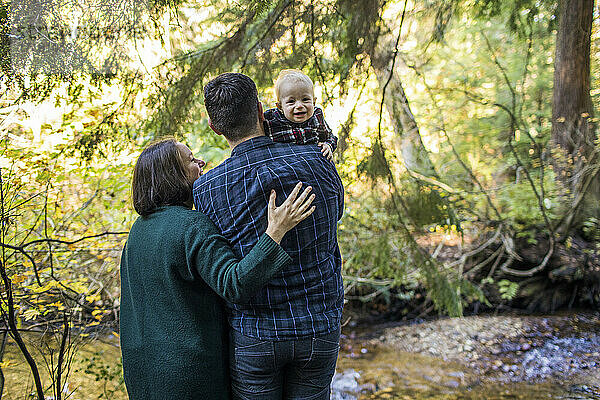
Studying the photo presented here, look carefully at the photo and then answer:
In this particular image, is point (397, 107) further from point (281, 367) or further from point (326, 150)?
point (281, 367)

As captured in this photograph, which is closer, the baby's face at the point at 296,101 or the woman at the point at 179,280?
the woman at the point at 179,280

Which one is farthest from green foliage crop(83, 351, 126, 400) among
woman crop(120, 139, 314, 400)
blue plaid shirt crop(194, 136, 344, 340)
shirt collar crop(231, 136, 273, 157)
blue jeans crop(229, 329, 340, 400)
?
shirt collar crop(231, 136, 273, 157)

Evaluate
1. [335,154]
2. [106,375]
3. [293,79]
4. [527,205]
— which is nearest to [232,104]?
[293,79]

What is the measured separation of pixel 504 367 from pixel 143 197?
13.1 feet

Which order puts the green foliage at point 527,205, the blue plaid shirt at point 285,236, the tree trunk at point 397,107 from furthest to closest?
1. the green foliage at point 527,205
2. the tree trunk at point 397,107
3. the blue plaid shirt at point 285,236

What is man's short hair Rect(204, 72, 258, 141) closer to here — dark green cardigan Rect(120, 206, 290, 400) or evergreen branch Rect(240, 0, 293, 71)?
dark green cardigan Rect(120, 206, 290, 400)

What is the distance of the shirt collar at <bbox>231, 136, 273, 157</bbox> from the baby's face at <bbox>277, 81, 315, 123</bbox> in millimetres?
279

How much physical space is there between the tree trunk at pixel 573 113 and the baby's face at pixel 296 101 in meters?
4.07

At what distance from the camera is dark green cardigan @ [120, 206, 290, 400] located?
1338mm

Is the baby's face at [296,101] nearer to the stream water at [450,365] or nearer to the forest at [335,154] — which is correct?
the forest at [335,154]

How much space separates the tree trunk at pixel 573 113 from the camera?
16.1 ft

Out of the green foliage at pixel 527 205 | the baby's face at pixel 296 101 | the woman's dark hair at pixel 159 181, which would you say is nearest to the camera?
the woman's dark hair at pixel 159 181

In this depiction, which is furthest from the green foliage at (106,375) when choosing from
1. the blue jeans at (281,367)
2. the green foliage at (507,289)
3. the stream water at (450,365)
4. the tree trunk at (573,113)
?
the tree trunk at (573,113)

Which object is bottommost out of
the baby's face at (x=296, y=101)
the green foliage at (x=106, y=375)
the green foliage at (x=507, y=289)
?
the green foliage at (x=507, y=289)
